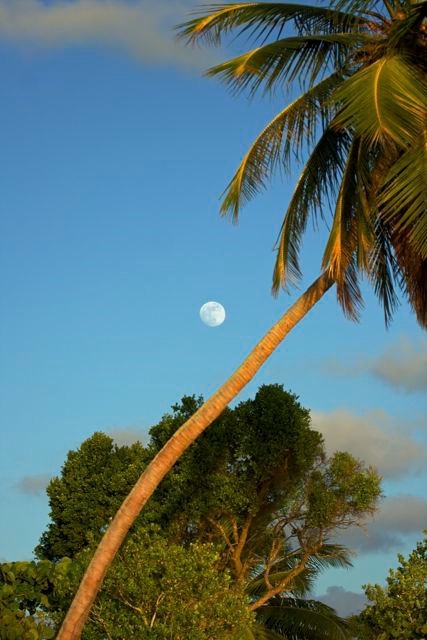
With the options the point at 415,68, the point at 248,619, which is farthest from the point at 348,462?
the point at 415,68

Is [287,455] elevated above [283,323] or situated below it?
above

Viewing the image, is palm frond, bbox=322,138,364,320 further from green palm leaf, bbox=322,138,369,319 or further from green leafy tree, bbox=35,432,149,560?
green leafy tree, bbox=35,432,149,560

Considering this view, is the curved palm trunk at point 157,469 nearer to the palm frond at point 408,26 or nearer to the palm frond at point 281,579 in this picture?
the palm frond at point 408,26

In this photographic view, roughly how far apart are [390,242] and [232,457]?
12905 millimetres

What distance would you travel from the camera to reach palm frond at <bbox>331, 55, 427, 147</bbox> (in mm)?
15414

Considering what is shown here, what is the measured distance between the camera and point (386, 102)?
15.5m

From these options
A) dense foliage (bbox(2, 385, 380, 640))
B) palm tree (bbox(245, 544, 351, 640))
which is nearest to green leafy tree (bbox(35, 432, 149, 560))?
dense foliage (bbox(2, 385, 380, 640))

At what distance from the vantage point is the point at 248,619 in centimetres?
1928

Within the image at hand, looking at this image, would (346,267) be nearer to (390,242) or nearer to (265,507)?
(390,242)

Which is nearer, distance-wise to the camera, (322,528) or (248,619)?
(248,619)

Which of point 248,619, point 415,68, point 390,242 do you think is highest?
point 415,68

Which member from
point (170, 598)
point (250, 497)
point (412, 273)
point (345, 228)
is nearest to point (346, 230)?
point (345, 228)

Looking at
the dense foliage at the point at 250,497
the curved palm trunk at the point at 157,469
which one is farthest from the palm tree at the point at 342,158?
the dense foliage at the point at 250,497

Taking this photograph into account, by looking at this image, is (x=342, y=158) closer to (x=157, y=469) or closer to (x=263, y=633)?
(x=157, y=469)
